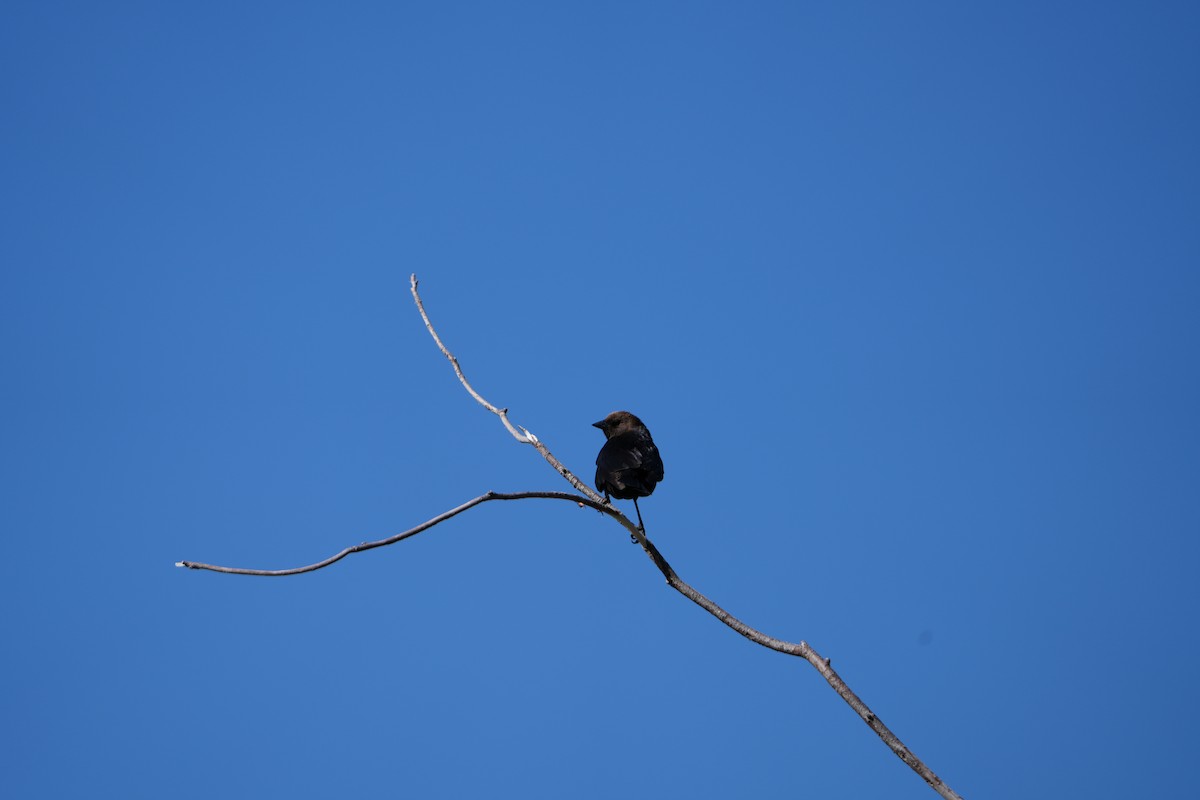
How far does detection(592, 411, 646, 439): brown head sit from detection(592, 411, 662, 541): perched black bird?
1008mm

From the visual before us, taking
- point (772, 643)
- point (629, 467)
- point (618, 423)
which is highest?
point (618, 423)

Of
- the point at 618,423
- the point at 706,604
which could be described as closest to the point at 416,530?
the point at 706,604

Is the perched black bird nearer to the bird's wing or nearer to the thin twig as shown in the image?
the bird's wing

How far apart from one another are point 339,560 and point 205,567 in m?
0.47

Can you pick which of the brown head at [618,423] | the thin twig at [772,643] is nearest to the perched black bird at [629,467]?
the brown head at [618,423]

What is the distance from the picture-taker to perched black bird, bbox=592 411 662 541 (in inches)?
324

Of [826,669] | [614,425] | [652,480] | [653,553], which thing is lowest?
[826,669]

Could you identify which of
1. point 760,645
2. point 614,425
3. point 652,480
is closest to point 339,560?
point 760,645

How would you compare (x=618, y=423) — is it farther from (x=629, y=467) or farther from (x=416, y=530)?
(x=416, y=530)

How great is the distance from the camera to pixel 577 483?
205 inches

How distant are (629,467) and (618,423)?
6.85ft

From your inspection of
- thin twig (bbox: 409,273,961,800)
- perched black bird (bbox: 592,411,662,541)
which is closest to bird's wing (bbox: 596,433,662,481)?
perched black bird (bbox: 592,411,662,541)

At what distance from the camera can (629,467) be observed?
822 cm

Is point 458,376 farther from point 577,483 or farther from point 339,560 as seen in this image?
point 339,560
